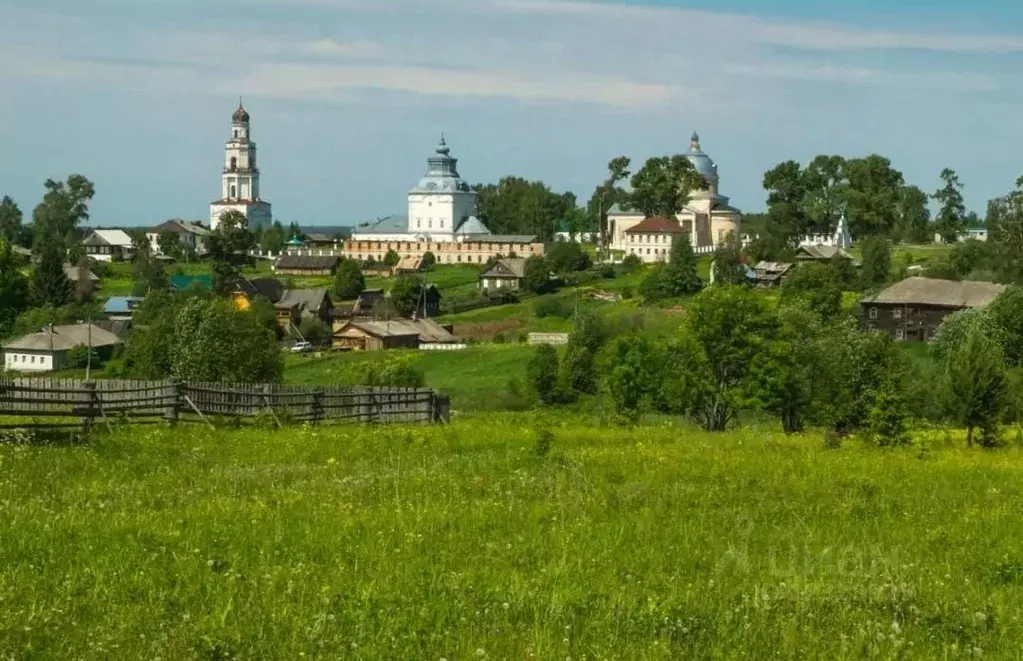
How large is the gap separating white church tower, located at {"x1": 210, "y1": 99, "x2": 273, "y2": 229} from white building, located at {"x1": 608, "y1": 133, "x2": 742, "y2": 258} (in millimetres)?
50134

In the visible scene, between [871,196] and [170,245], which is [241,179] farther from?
[871,196]

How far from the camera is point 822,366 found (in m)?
40.1

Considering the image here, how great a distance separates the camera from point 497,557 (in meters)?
11.3

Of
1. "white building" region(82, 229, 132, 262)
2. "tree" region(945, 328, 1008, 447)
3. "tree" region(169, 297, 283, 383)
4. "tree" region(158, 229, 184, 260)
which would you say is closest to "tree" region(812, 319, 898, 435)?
"tree" region(945, 328, 1008, 447)

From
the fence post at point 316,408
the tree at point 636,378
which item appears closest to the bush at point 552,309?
the tree at point 636,378

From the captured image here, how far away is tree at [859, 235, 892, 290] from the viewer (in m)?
81.8

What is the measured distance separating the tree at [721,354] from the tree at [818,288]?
25.9m

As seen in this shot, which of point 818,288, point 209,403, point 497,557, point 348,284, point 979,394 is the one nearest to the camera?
point 497,557

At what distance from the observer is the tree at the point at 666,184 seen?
116 metres

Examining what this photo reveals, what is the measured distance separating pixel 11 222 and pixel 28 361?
242ft

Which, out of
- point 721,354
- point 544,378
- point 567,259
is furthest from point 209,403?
point 567,259

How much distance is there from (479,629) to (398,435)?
42.2 feet

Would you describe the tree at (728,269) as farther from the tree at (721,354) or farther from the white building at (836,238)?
the tree at (721,354)

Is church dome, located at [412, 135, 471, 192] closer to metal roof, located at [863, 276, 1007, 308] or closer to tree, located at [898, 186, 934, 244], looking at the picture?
tree, located at [898, 186, 934, 244]
